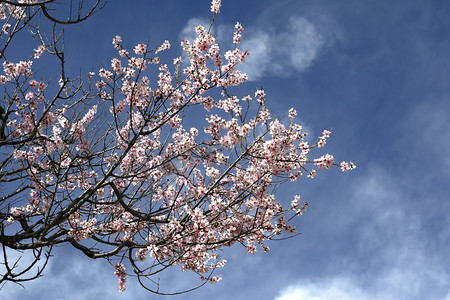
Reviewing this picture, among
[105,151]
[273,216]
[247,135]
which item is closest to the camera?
[247,135]

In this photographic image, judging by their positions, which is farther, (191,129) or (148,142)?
(148,142)

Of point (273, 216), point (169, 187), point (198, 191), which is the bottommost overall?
point (273, 216)

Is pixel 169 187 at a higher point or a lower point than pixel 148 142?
lower

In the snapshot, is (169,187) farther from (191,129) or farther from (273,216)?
(273,216)

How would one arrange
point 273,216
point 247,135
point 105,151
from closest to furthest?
point 247,135 < point 273,216 < point 105,151

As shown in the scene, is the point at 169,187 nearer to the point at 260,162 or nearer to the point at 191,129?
the point at 191,129

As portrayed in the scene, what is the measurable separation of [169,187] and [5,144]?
3.07m

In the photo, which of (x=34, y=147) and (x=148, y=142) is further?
(x=148, y=142)

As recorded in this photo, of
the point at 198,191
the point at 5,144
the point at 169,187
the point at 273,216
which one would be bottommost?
the point at 273,216

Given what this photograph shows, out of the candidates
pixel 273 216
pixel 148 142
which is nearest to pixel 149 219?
pixel 148 142

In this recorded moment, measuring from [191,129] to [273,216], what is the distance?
217cm

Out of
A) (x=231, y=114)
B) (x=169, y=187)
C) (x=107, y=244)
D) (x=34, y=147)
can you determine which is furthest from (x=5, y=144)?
(x=231, y=114)

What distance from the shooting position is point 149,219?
7.38 m

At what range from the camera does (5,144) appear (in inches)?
280
